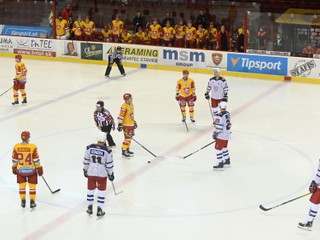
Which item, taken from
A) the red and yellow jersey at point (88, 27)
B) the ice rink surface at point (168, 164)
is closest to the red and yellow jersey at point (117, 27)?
the red and yellow jersey at point (88, 27)

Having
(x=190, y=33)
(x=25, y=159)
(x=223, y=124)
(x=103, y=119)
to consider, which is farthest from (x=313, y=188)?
(x=190, y=33)

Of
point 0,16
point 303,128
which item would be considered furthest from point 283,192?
point 0,16

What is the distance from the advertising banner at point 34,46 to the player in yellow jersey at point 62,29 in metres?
0.63

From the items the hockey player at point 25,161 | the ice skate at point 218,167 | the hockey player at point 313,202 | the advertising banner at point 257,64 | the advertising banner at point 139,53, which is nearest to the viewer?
the hockey player at point 313,202

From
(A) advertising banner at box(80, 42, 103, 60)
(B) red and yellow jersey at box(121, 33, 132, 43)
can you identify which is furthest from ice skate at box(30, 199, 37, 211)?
(B) red and yellow jersey at box(121, 33, 132, 43)

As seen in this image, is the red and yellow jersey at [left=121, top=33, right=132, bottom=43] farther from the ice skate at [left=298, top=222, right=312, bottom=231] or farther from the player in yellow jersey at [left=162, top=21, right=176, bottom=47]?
the ice skate at [left=298, top=222, right=312, bottom=231]

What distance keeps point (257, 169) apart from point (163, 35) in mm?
11040

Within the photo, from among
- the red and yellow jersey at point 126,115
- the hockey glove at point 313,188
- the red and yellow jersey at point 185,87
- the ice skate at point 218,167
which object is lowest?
the ice skate at point 218,167

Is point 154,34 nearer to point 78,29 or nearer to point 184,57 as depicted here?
point 184,57

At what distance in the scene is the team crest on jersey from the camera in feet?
68.8

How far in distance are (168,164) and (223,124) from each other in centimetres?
152

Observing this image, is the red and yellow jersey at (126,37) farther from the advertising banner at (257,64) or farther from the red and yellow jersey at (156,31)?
the advertising banner at (257,64)

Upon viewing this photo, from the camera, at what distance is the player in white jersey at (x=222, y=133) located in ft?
38.6

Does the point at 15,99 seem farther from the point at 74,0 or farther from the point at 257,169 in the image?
the point at 74,0
